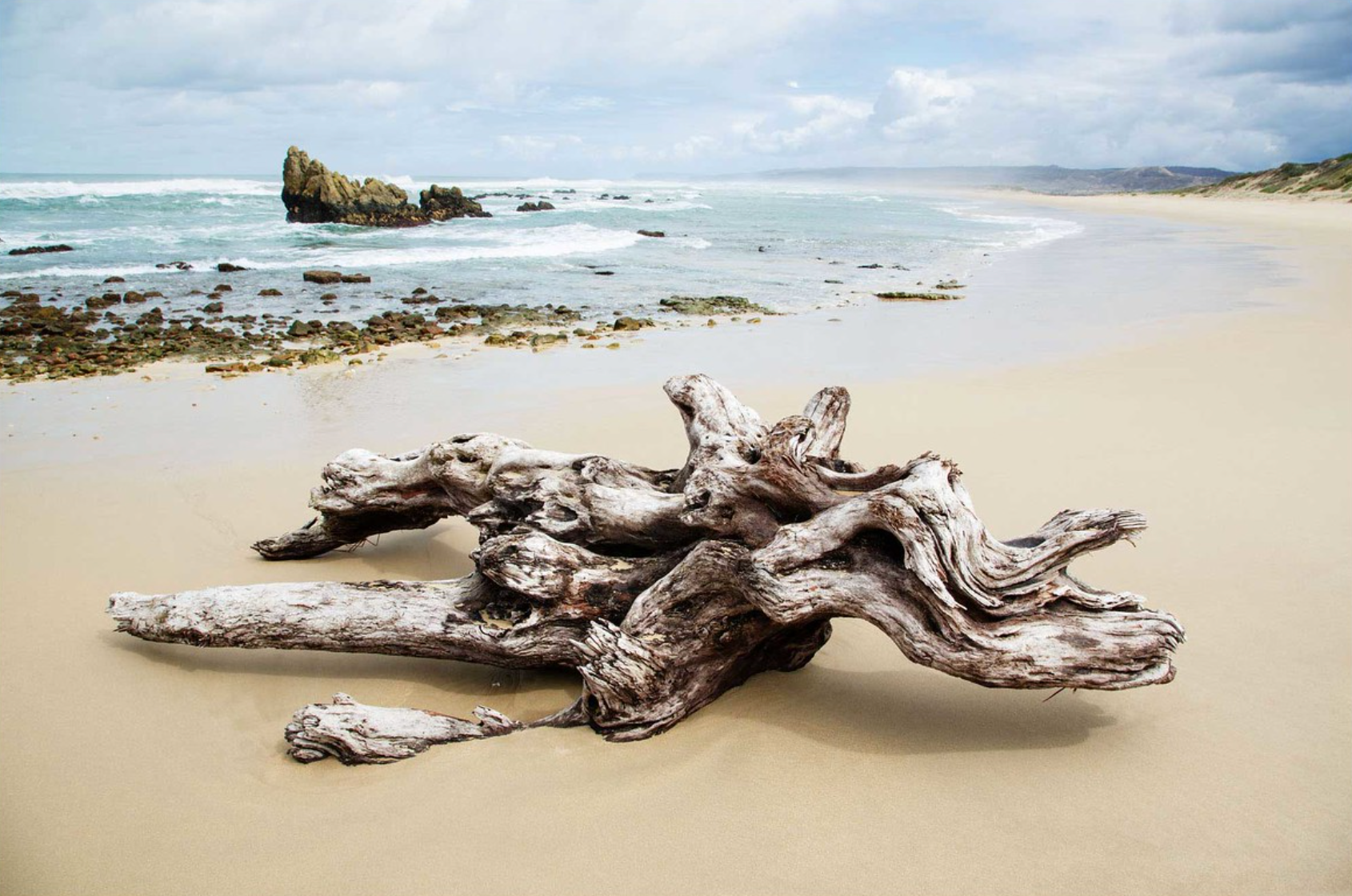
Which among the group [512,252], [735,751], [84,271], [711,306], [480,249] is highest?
[480,249]

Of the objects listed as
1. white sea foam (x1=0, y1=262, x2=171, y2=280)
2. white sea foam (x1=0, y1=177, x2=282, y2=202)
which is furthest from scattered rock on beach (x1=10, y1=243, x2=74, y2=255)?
white sea foam (x1=0, y1=177, x2=282, y2=202)

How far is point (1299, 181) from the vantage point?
52844mm

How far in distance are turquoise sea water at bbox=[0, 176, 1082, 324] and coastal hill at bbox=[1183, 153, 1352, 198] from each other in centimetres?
1513

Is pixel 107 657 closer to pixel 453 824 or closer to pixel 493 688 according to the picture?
pixel 493 688

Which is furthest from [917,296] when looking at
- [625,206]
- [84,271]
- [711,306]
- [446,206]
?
Answer: [625,206]

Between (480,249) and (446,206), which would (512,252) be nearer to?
(480,249)

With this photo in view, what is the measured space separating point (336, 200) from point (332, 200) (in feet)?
0.56

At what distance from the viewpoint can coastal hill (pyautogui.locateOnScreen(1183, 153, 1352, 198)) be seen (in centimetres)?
4619

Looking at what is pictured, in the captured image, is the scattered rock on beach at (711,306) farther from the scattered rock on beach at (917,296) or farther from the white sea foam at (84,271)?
the white sea foam at (84,271)

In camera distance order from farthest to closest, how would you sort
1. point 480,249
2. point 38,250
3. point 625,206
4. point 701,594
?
point 625,206
point 480,249
point 38,250
point 701,594

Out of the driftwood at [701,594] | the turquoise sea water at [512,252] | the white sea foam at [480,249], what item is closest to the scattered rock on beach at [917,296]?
the turquoise sea water at [512,252]

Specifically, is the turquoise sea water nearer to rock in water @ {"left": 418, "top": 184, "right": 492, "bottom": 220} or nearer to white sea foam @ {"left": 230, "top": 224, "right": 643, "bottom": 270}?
white sea foam @ {"left": 230, "top": 224, "right": 643, "bottom": 270}

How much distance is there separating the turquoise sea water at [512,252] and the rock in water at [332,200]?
1.51 m

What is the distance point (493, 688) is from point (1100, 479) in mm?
4547
